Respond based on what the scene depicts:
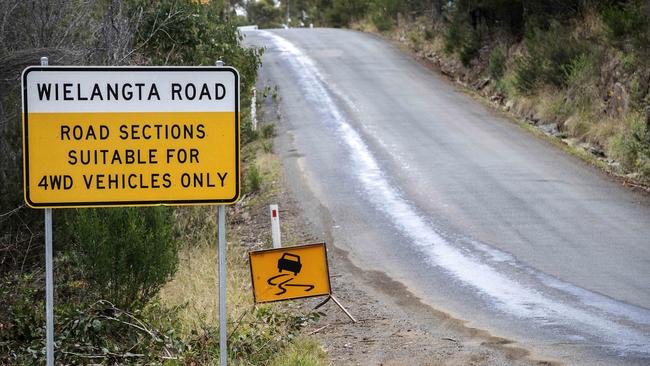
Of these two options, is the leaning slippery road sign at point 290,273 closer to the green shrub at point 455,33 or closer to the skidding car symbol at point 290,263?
the skidding car symbol at point 290,263

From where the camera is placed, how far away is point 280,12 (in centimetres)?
7400

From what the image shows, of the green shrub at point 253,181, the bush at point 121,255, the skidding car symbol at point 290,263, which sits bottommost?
the green shrub at point 253,181

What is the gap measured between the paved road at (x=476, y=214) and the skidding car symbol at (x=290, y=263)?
1514 millimetres

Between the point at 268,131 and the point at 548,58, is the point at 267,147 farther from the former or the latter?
the point at 548,58

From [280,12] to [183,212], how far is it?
6106cm

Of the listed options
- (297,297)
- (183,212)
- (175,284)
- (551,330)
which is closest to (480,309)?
(551,330)

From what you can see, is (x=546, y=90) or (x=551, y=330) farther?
(x=546, y=90)

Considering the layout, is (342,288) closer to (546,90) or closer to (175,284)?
(175,284)

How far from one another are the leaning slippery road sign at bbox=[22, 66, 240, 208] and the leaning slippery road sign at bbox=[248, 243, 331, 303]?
146 inches

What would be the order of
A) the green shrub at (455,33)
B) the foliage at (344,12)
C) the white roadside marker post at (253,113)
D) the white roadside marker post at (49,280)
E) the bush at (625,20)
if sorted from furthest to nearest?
the foliage at (344,12), the green shrub at (455,33), the white roadside marker post at (253,113), the bush at (625,20), the white roadside marker post at (49,280)

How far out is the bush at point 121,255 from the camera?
797 centimetres

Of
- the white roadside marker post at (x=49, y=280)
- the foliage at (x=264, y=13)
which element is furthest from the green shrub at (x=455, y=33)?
the foliage at (x=264, y=13)

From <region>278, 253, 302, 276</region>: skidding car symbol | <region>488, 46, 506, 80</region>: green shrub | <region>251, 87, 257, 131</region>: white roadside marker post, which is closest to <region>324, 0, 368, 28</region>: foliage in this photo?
<region>488, 46, 506, 80</region>: green shrub

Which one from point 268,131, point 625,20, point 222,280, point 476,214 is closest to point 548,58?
point 625,20
